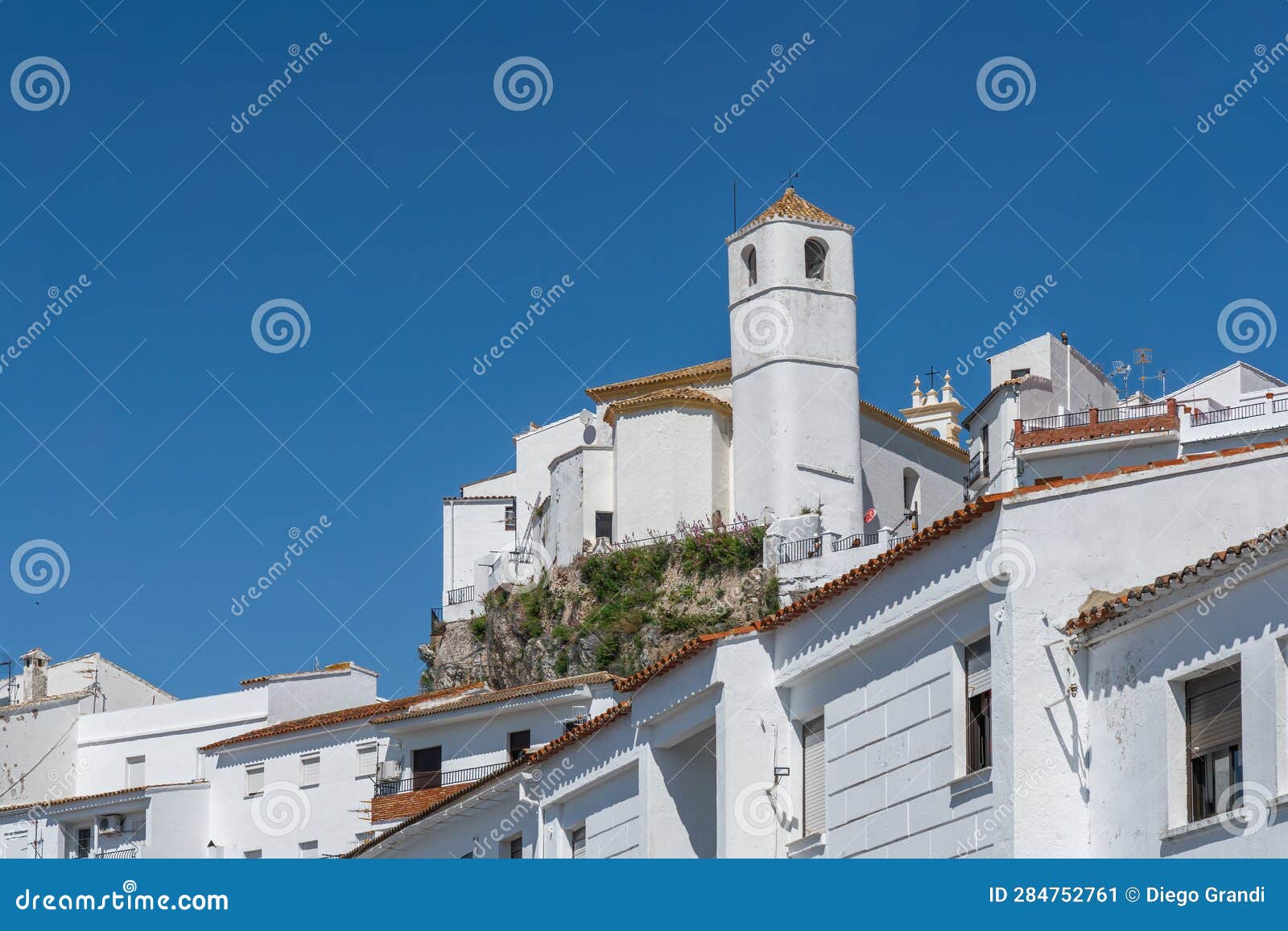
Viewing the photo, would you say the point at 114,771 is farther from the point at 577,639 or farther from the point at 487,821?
the point at 487,821

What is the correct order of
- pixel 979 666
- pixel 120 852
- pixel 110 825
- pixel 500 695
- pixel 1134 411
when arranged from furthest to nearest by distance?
pixel 110 825, pixel 120 852, pixel 1134 411, pixel 500 695, pixel 979 666

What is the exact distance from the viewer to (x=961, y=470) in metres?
66.4

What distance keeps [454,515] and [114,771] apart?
17654 mm

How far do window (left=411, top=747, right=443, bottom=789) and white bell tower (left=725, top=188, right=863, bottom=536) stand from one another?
14.4 metres

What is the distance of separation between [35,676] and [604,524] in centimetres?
2043

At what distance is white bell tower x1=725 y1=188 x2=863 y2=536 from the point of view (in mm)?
58594

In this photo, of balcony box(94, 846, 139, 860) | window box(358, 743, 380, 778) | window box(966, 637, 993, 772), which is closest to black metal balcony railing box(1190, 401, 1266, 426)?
window box(358, 743, 380, 778)

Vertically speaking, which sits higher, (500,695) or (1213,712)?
(500,695)

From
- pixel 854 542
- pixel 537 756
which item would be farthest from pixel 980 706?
pixel 854 542

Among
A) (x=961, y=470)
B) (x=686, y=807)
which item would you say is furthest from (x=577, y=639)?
(x=686, y=807)

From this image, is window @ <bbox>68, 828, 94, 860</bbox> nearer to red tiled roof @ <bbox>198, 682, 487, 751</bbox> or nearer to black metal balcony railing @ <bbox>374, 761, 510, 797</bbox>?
red tiled roof @ <bbox>198, 682, 487, 751</bbox>

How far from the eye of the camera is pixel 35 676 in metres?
68.3

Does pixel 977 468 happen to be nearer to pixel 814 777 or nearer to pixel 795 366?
pixel 795 366

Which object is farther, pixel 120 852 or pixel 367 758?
pixel 120 852
